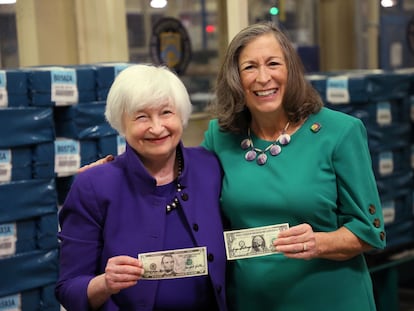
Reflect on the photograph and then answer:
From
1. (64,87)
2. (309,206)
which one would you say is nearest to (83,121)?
(64,87)

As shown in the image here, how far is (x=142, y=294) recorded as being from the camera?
76.7 inches

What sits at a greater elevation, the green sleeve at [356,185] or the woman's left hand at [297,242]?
the green sleeve at [356,185]

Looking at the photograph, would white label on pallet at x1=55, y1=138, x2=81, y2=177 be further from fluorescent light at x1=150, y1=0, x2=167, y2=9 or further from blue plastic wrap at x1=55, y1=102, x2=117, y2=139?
fluorescent light at x1=150, y1=0, x2=167, y2=9

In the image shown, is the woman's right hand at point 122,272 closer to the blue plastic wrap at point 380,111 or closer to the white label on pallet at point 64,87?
the white label on pallet at point 64,87

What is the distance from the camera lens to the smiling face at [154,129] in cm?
194

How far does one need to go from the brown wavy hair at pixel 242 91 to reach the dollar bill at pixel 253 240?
42 cm

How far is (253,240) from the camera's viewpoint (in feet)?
6.42

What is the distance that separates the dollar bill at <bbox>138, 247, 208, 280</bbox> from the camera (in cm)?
185

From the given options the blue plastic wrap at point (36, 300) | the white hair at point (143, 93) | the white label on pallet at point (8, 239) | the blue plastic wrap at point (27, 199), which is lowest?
the blue plastic wrap at point (36, 300)

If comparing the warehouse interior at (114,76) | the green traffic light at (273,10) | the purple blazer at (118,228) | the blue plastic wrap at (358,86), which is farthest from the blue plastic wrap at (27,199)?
the green traffic light at (273,10)

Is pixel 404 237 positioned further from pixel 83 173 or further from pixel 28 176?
pixel 83 173

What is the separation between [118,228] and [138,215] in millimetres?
70

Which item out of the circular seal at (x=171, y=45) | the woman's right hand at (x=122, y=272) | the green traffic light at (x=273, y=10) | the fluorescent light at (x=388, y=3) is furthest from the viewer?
the fluorescent light at (x=388, y=3)

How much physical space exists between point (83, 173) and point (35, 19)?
8.21 ft
